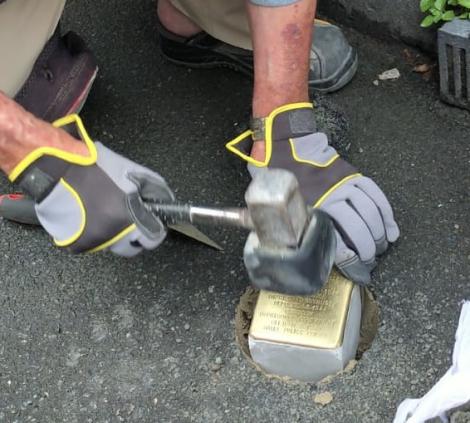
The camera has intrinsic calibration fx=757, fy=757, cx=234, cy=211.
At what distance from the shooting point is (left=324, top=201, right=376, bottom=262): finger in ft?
5.20

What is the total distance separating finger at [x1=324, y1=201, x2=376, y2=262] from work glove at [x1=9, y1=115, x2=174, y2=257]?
1.20 feet

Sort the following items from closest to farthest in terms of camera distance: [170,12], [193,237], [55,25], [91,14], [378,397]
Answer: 1. [378,397]
2. [193,237]
3. [55,25]
4. [170,12]
5. [91,14]

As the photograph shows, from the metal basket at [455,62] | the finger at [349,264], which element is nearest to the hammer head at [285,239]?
the finger at [349,264]

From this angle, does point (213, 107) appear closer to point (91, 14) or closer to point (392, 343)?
point (91, 14)

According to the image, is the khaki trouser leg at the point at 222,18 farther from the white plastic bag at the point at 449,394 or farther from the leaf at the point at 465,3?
the white plastic bag at the point at 449,394

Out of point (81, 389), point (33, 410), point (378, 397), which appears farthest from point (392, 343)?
point (33, 410)

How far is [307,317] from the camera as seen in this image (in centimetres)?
157

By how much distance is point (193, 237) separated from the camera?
6.03ft

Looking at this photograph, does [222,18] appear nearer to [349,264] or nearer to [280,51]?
[280,51]

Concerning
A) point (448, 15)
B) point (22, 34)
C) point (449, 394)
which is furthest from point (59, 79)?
point (449, 394)

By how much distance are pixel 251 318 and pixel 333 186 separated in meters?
0.37

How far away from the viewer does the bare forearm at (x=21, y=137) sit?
144 centimetres

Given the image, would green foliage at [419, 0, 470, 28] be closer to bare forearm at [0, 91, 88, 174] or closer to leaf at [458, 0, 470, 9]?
leaf at [458, 0, 470, 9]

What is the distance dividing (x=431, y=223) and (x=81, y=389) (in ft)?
2.94
